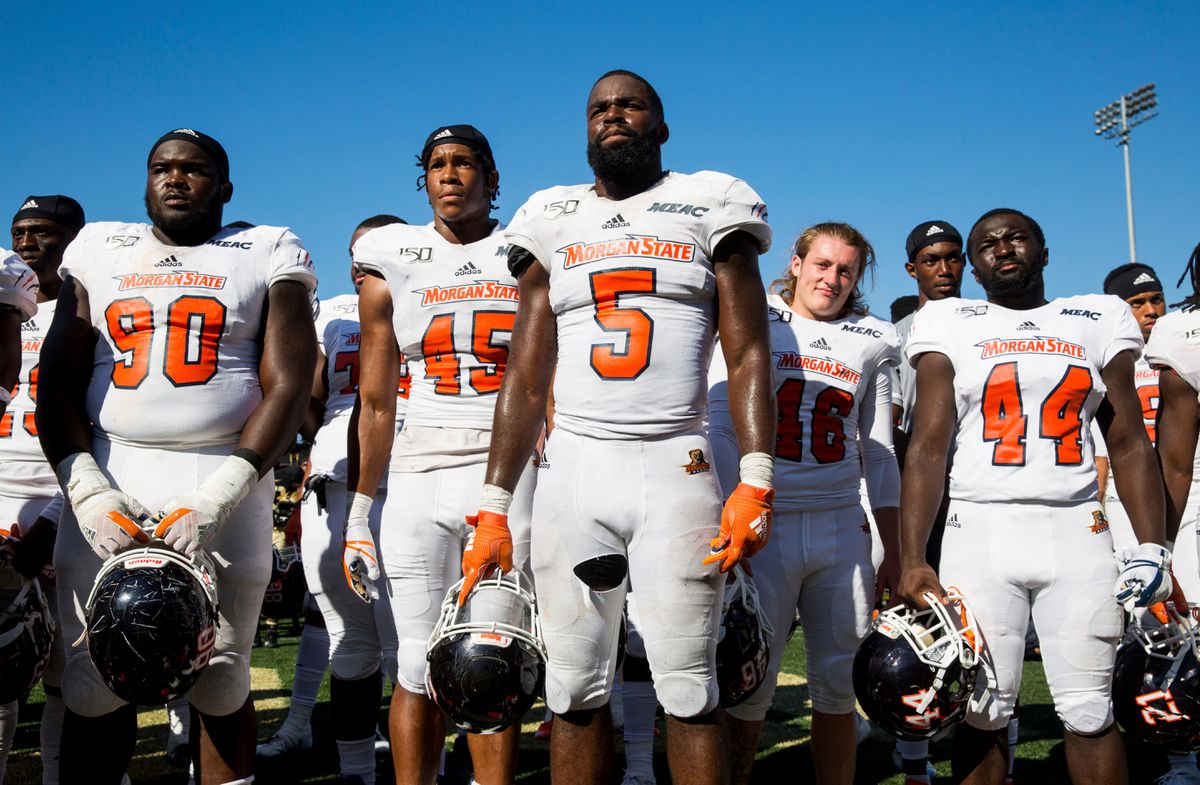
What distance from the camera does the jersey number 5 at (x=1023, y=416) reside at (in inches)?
151

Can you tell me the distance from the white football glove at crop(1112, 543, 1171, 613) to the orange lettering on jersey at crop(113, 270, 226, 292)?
3.41 m

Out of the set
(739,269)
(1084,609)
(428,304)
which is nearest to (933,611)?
(1084,609)

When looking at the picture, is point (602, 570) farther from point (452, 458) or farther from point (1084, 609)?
point (1084, 609)

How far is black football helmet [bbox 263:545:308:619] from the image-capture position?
8234mm

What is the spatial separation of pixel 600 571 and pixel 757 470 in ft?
1.82

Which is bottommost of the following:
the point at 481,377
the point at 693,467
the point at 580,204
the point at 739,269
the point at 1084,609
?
the point at 1084,609

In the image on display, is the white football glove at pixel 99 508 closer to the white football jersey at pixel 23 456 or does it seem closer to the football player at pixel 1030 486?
the white football jersey at pixel 23 456

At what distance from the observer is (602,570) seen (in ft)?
9.92

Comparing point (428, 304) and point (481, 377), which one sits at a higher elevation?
point (428, 304)

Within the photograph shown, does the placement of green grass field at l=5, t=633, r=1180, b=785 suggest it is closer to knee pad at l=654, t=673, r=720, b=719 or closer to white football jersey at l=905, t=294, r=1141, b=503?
white football jersey at l=905, t=294, r=1141, b=503

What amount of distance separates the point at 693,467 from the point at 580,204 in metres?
0.96

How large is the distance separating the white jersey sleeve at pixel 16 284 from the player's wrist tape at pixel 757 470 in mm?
2753

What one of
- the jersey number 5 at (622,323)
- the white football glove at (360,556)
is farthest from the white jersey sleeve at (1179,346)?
the white football glove at (360,556)

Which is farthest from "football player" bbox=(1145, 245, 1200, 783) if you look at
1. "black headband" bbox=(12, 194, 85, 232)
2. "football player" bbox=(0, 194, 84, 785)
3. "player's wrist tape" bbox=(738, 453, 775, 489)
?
"black headband" bbox=(12, 194, 85, 232)
